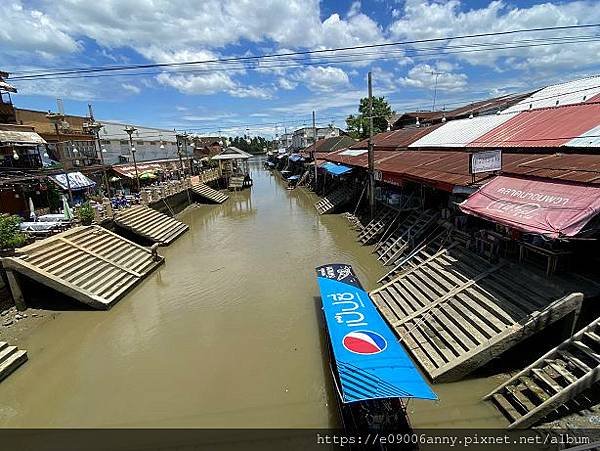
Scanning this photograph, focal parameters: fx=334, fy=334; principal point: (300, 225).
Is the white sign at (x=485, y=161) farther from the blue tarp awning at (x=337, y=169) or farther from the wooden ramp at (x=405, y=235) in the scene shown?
the blue tarp awning at (x=337, y=169)

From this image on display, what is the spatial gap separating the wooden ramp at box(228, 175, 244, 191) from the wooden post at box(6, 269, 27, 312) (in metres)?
34.4

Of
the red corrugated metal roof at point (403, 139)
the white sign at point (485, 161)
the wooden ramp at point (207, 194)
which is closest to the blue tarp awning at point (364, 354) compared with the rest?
the white sign at point (485, 161)

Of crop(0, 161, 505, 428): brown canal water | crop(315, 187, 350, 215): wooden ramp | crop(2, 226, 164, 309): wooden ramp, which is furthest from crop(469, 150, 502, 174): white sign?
crop(315, 187, 350, 215): wooden ramp

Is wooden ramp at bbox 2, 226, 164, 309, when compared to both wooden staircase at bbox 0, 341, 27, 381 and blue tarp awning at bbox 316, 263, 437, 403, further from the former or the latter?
blue tarp awning at bbox 316, 263, 437, 403

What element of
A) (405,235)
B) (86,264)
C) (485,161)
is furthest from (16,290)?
(485,161)

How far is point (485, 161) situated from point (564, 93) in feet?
42.0

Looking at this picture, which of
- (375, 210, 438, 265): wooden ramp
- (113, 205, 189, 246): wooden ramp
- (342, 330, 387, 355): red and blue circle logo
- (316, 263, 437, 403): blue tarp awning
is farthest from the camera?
(113, 205, 189, 246): wooden ramp

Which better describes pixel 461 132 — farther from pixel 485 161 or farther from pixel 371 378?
pixel 371 378

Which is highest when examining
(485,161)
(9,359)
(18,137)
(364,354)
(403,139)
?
(18,137)

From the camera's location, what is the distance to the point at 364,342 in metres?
7.13

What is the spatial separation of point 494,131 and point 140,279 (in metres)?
18.0

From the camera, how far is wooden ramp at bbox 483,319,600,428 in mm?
6191

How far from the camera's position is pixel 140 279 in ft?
49.1

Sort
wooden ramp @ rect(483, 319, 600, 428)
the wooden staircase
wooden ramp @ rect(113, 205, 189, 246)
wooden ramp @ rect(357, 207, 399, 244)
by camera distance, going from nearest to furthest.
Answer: wooden ramp @ rect(483, 319, 600, 428), the wooden staircase, wooden ramp @ rect(357, 207, 399, 244), wooden ramp @ rect(113, 205, 189, 246)
